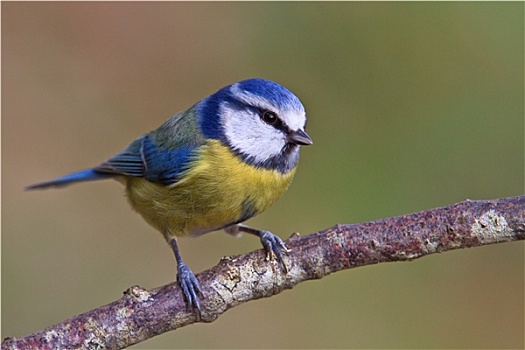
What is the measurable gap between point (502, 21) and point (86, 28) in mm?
2686

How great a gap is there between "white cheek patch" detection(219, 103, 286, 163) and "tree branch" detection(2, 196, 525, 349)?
486 millimetres

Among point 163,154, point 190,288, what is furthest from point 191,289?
point 163,154

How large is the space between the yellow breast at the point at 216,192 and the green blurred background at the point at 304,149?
1.27 metres

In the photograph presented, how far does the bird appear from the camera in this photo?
8.04 feet

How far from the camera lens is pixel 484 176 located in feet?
12.6

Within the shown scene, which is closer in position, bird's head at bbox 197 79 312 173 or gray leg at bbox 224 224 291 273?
gray leg at bbox 224 224 291 273

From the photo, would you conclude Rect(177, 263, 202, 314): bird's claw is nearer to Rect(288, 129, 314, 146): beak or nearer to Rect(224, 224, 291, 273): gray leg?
Rect(224, 224, 291, 273): gray leg

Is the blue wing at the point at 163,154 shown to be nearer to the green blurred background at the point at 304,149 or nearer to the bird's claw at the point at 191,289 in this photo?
the bird's claw at the point at 191,289

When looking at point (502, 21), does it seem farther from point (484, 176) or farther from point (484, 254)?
point (484, 254)

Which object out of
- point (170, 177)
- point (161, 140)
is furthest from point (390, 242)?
point (161, 140)

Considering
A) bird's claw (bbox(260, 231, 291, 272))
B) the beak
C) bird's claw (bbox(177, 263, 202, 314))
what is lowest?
bird's claw (bbox(177, 263, 202, 314))

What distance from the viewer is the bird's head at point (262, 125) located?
2.43 metres

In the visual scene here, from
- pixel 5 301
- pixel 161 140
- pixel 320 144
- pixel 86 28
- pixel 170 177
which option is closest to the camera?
pixel 170 177

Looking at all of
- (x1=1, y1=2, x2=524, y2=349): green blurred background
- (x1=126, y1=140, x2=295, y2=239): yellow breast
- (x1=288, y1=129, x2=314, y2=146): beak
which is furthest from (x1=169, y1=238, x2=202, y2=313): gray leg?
(x1=1, y1=2, x2=524, y2=349): green blurred background
